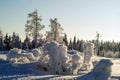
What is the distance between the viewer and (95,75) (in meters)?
20.0

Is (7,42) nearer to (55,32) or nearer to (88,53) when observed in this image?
(55,32)

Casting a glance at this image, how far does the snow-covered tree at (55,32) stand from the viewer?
7731 cm

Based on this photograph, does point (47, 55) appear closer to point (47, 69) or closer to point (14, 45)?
point (47, 69)

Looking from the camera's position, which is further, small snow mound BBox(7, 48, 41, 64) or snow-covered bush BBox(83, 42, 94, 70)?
snow-covered bush BBox(83, 42, 94, 70)

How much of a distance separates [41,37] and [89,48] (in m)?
34.4

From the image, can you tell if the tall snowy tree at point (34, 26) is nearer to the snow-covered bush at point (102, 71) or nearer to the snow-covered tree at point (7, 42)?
the snow-covered tree at point (7, 42)

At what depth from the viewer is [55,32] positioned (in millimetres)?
77938

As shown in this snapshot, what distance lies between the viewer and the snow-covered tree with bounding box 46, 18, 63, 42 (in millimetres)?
77312

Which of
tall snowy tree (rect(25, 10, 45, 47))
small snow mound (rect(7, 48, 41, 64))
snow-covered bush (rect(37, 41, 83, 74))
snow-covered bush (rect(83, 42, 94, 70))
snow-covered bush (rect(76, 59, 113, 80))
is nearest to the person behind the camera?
snow-covered bush (rect(76, 59, 113, 80))

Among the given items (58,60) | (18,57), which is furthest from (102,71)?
(18,57)

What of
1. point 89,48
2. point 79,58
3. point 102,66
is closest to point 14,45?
point 89,48

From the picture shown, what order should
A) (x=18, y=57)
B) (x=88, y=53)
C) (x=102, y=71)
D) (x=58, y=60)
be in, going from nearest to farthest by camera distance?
(x=102, y=71) < (x=58, y=60) < (x=18, y=57) < (x=88, y=53)

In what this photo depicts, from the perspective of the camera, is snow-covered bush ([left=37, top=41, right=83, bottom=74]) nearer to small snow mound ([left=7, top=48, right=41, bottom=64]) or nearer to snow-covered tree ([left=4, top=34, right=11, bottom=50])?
small snow mound ([left=7, top=48, right=41, bottom=64])

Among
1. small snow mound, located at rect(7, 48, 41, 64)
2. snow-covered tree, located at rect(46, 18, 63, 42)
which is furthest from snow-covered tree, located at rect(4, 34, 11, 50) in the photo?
small snow mound, located at rect(7, 48, 41, 64)
